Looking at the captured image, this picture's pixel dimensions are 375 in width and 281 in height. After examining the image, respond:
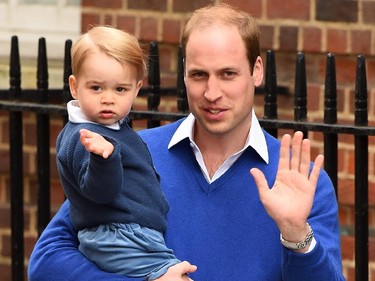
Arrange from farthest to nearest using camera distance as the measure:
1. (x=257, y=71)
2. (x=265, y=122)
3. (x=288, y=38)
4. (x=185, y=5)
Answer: (x=185, y=5) → (x=288, y=38) → (x=265, y=122) → (x=257, y=71)

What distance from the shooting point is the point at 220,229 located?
4.07 metres

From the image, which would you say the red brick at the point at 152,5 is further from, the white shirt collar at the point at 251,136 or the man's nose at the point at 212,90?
the man's nose at the point at 212,90

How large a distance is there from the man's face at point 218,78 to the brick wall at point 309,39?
1954 millimetres

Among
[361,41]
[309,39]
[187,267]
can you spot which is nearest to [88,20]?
[309,39]

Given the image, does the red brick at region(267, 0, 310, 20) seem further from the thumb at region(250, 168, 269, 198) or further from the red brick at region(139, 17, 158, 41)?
the thumb at region(250, 168, 269, 198)

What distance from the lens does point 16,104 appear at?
229 inches

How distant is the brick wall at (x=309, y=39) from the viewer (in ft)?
19.7

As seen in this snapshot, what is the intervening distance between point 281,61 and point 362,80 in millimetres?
1345

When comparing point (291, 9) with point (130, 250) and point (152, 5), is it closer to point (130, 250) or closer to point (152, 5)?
point (152, 5)

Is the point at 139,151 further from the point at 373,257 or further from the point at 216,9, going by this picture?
the point at 373,257

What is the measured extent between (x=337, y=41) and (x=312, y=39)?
0.11 meters

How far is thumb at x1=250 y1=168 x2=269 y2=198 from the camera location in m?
3.82

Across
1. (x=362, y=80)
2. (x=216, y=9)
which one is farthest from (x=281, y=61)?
(x=216, y=9)

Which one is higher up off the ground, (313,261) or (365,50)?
(365,50)
